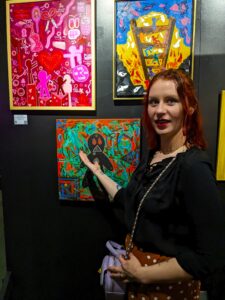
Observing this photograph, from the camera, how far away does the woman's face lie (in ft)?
3.22

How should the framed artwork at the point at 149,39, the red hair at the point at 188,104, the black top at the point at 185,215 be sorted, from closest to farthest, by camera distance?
the black top at the point at 185,215 → the red hair at the point at 188,104 → the framed artwork at the point at 149,39

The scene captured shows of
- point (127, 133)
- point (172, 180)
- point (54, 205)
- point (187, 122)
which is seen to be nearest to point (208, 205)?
point (172, 180)

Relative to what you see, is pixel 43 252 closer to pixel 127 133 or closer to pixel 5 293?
pixel 5 293

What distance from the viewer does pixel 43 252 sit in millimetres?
1799

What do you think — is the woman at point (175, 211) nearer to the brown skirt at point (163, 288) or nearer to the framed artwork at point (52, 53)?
the brown skirt at point (163, 288)

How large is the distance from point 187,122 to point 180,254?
1.69 feet

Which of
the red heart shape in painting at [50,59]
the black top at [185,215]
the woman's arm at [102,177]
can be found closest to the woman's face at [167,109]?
the black top at [185,215]

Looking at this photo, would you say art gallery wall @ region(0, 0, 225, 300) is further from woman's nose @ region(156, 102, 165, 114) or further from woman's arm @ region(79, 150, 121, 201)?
woman's nose @ region(156, 102, 165, 114)

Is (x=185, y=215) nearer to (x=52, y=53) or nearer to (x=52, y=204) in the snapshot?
(x=52, y=204)

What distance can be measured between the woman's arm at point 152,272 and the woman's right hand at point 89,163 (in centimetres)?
60

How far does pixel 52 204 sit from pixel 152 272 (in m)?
0.97

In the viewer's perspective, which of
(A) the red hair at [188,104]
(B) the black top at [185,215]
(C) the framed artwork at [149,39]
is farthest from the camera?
(C) the framed artwork at [149,39]

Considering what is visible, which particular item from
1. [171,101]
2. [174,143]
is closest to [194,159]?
[174,143]

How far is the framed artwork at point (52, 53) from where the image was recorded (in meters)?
1.46
